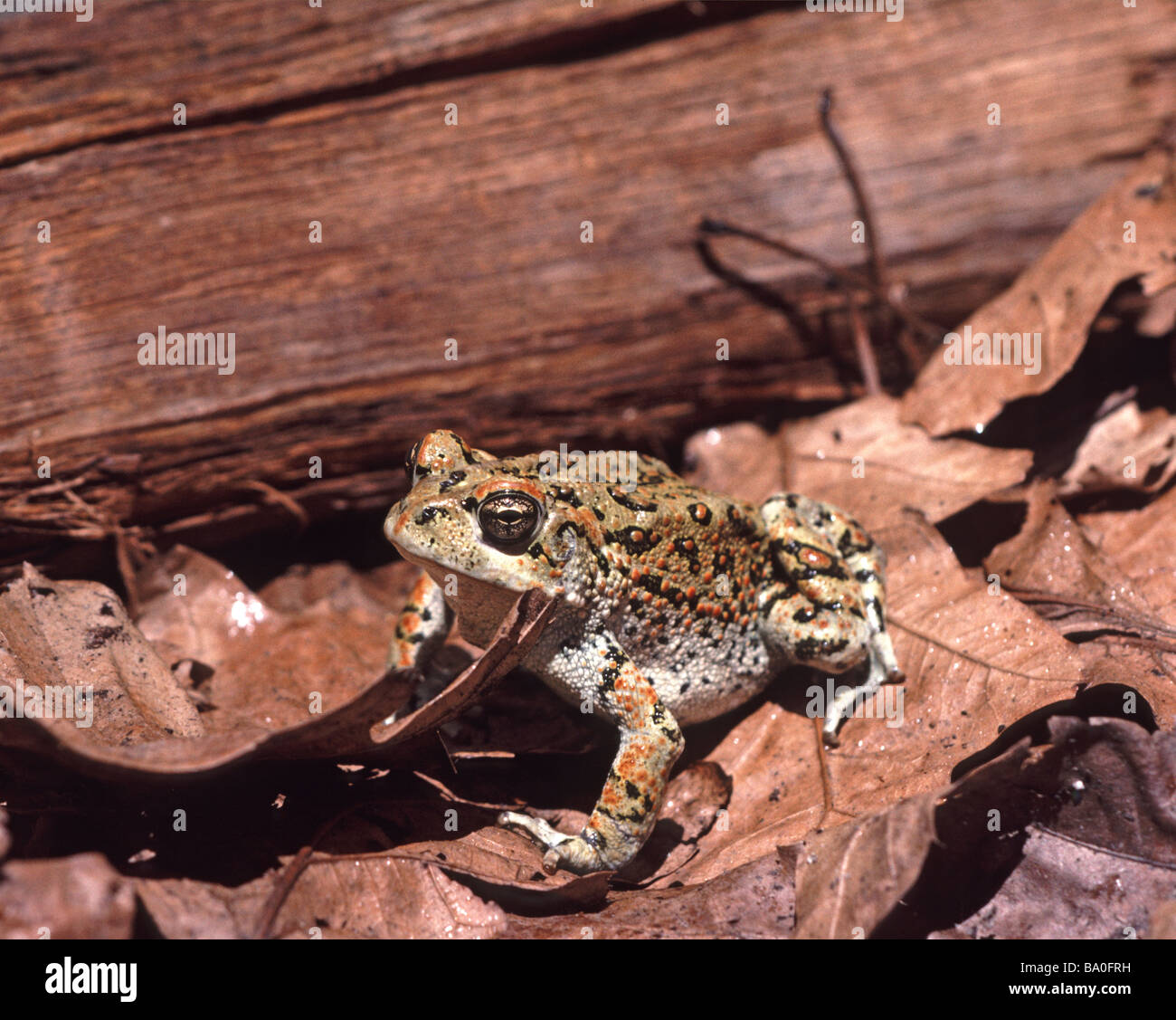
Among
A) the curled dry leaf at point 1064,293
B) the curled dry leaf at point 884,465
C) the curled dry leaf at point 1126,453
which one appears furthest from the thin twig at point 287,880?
the curled dry leaf at point 1126,453

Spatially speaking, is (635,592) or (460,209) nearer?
(635,592)

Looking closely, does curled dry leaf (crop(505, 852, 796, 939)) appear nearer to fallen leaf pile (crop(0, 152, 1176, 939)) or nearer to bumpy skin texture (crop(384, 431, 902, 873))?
fallen leaf pile (crop(0, 152, 1176, 939))

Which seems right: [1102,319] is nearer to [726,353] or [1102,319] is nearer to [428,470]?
[726,353]

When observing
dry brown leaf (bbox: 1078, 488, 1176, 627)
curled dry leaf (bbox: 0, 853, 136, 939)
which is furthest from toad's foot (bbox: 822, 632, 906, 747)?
curled dry leaf (bbox: 0, 853, 136, 939)

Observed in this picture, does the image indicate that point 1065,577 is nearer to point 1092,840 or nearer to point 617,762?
point 1092,840

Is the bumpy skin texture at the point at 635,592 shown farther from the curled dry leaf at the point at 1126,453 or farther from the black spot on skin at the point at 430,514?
the curled dry leaf at the point at 1126,453

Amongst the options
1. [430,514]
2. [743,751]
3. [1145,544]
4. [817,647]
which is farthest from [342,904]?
[1145,544]
